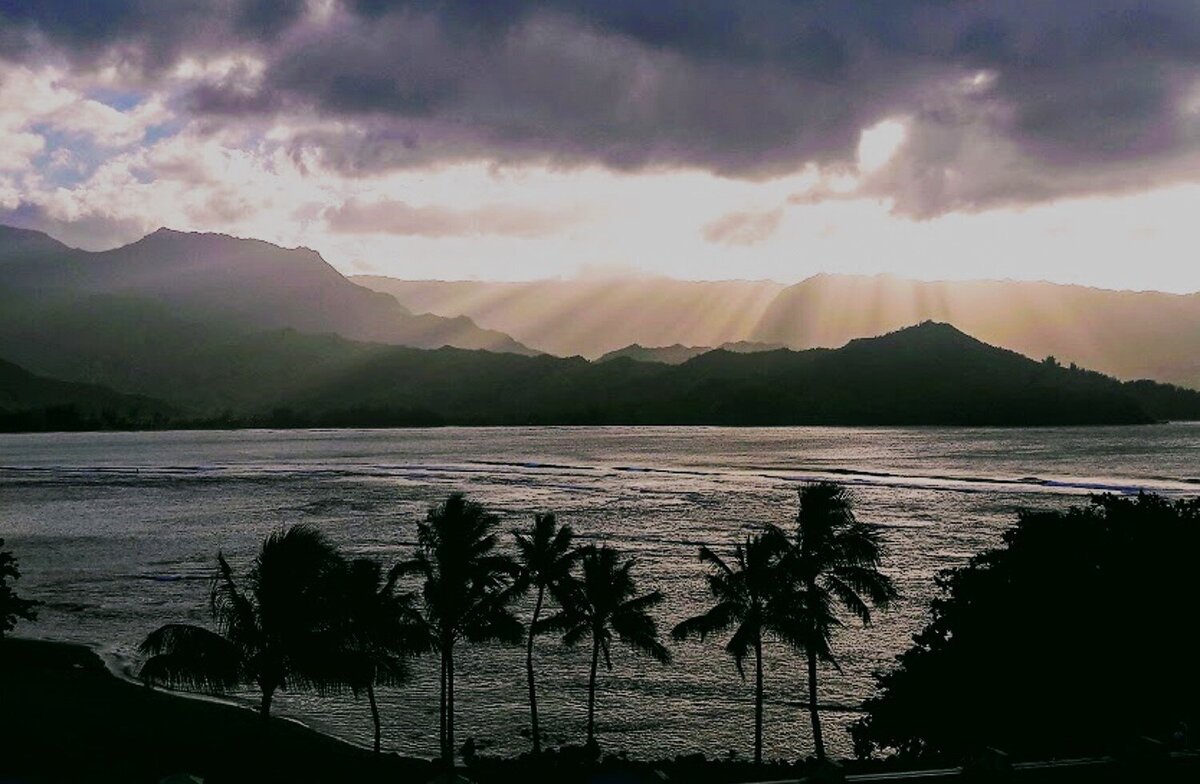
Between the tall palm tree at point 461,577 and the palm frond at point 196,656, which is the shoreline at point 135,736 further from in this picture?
the tall palm tree at point 461,577

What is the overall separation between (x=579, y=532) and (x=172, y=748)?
64673 millimetres

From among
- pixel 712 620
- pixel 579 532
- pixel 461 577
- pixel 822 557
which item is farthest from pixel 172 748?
pixel 579 532

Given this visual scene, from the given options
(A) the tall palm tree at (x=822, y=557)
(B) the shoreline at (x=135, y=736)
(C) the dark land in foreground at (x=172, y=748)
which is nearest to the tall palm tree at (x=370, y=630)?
(B) the shoreline at (x=135, y=736)

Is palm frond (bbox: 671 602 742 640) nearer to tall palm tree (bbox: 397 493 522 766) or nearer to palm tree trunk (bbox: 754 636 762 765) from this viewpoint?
palm tree trunk (bbox: 754 636 762 765)

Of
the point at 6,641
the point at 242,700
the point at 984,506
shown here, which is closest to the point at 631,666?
the point at 242,700

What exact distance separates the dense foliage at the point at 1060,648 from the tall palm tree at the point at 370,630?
16478 millimetres

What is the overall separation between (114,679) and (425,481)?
395 ft

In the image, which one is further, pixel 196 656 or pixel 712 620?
pixel 712 620

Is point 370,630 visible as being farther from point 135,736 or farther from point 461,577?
point 135,736

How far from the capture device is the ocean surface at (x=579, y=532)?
48.4m

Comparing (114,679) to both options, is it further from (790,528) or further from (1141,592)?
(790,528)

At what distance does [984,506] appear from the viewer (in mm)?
121438

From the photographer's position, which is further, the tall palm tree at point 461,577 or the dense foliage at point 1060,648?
the tall palm tree at point 461,577

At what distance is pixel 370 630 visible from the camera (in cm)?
3416
